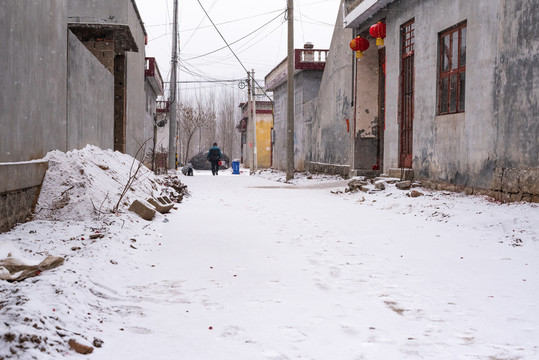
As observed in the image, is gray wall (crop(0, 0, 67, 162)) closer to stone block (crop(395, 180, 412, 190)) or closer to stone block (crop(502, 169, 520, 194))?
stone block (crop(502, 169, 520, 194))

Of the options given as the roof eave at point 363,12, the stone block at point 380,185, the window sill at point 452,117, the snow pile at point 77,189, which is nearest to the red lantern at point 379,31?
the roof eave at point 363,12

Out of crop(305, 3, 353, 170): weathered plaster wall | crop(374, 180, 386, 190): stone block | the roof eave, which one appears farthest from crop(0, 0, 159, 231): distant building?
crop(305, 3, 353, 170): weathered plaster wall

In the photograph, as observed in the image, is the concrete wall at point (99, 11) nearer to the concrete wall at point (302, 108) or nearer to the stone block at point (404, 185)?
the stone block at point (404, 185)

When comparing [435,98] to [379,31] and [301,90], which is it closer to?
[379,31]

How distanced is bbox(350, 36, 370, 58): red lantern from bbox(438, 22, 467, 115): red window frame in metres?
4.38

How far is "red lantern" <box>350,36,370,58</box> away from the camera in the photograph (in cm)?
1538

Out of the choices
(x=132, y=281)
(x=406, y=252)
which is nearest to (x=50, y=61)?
(x=132, y=281)

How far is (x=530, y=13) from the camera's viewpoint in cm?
769

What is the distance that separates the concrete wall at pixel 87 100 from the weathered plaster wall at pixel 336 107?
26.4ft

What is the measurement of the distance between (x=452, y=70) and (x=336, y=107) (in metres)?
8.00

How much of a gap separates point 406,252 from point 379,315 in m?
2.32

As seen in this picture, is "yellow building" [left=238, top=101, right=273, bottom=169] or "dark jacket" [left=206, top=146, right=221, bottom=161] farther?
"yellow building" [left=238, top=101, right=273, bottom=169]

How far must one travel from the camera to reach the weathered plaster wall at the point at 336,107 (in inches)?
672

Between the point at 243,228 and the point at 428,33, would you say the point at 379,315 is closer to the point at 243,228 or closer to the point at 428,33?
the point at 243,228
